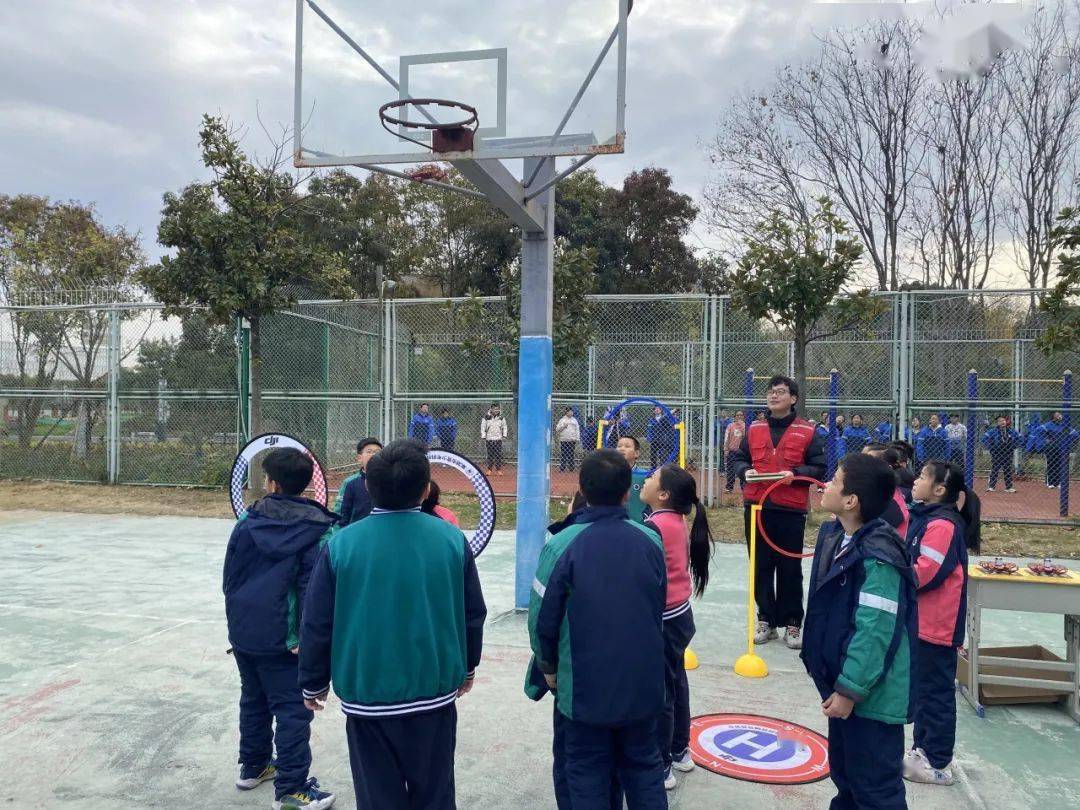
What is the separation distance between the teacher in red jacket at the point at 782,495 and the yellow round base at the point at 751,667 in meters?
0.68

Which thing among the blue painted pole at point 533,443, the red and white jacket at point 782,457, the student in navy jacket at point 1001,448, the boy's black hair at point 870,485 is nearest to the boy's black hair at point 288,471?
the boy's black hair at point 870,485

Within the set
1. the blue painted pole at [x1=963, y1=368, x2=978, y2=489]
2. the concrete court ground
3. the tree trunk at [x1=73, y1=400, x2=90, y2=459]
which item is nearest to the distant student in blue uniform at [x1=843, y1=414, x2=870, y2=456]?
the blue painted pole at [x1=963, y1=368, x2=978, y2=489]

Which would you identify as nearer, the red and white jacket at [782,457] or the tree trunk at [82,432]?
the red and white jacket at [782,457]

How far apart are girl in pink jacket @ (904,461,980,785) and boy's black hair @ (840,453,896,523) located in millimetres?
1210

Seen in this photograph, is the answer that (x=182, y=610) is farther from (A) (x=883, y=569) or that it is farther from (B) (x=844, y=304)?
(B) (x=844, y=304)

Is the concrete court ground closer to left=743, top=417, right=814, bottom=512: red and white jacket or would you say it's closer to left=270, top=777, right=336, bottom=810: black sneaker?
left=270, top=777, right=336, bottom=810: black sneaker

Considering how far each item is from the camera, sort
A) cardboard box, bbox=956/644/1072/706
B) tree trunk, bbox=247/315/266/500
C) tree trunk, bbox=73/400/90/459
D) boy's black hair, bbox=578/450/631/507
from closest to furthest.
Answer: boy's black hair, bbox=578/450/631/507 < cardboard box, bbox=956/644/1072/706 < tree trunk, bbox=247/315/266/500 < tree trunk, bbox=73/400/90/459

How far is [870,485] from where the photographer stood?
10.3 ft

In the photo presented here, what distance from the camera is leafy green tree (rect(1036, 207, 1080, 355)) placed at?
9.62 m

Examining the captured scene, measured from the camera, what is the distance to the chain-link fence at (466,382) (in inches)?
495

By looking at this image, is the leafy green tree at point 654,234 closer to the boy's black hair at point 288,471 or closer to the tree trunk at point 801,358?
the tree trunk at point 801,358

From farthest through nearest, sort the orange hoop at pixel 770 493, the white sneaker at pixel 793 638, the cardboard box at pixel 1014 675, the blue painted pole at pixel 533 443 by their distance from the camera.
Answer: the blue painted pole at pixel 533 443 → the white sneaker at pixel 793 638 → the orange hoop at pixel 770 493 → the cardboard box at pixel 1014 675

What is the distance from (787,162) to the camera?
21.7 metres

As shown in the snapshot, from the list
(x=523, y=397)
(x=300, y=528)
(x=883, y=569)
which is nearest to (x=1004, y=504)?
(x=523, y=397)
